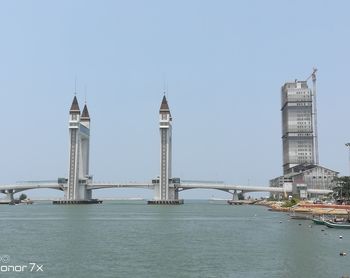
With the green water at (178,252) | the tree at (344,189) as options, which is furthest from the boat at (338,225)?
the tree at (344,189)

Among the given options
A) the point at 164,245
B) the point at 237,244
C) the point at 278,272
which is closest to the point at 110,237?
the point at 164,245

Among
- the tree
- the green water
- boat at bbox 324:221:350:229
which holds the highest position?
the tree

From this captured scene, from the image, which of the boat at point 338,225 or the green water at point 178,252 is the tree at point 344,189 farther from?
the green water at point 178,252

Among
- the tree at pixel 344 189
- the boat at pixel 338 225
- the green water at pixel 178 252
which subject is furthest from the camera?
the tree at pixel 344 189

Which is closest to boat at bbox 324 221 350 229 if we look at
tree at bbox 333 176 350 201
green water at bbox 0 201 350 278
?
green water at bbox 0 201 350 278

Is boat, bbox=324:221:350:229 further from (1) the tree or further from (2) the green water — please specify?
(1) the tree

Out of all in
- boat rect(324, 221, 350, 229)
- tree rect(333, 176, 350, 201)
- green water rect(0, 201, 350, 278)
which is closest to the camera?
green water rect(0, 201, 350, 278)

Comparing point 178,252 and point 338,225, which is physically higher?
point 338,225

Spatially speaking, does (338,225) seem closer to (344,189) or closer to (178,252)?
(178,252)

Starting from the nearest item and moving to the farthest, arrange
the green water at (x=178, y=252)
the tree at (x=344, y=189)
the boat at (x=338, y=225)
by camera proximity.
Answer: the green water at (x=178, y=252)
the boat at (x=338, y=225)
the tree at (x=344, y=189)

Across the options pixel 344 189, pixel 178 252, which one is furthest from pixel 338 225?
pixel 344 189

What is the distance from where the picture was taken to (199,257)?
47.4 m

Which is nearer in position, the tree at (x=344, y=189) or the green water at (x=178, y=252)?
the green water at (x=178, y=252)

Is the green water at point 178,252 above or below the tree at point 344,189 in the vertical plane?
below
